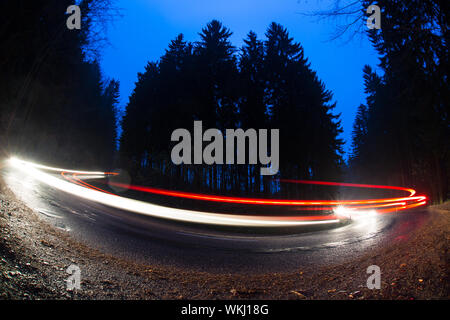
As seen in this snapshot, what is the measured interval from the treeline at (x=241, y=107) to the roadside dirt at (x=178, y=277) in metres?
16.6

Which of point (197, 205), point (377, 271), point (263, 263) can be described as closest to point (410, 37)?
point (377, 271)

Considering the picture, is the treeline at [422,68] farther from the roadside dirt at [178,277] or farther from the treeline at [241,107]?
the treeline at [241,107]

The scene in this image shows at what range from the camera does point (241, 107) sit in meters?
21.4

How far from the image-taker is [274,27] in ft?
77.6

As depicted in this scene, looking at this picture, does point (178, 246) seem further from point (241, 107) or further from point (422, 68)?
point (241, 107)

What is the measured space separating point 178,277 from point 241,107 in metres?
20.1

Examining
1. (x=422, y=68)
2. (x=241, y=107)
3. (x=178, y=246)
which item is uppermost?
(x=241, y=107)

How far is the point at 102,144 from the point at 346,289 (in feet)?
153

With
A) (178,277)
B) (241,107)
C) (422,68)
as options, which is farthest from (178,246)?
(241,107)

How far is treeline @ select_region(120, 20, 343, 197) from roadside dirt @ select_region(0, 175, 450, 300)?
16.6m

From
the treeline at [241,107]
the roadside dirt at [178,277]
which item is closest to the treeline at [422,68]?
the roadside dirt at [178,277]

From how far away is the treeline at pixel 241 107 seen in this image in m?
20.7

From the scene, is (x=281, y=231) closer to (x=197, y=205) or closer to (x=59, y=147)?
(x=197, y=205)

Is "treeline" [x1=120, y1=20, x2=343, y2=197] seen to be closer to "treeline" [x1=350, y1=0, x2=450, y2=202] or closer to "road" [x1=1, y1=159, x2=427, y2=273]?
"treeline" [x1=350, y1=0, x2=450, y2=202]
